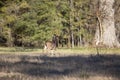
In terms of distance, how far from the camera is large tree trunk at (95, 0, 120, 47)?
94.7ft

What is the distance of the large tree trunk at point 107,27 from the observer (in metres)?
28.9

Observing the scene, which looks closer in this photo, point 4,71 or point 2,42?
point 4,71

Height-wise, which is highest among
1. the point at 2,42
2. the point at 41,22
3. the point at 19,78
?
the point at 19,78

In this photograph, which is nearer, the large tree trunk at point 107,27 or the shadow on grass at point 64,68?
the shadow on grass at point 64,68

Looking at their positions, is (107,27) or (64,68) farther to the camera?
(107,27)

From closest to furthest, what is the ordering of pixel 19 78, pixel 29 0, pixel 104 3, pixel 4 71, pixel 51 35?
pixel 19 78
pixel 4 71
pixel 104 3
pixel 51 35
pixel 29 0

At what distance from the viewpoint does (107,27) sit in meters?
29.5

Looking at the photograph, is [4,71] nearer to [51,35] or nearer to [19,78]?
[19,78]

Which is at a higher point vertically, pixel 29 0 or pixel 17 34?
pixel 29 0

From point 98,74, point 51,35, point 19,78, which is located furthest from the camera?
point 51,35

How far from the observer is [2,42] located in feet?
176

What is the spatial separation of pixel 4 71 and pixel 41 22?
37.1 meters

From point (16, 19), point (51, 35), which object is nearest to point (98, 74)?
point (51, 35)

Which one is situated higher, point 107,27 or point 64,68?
point 64,68
